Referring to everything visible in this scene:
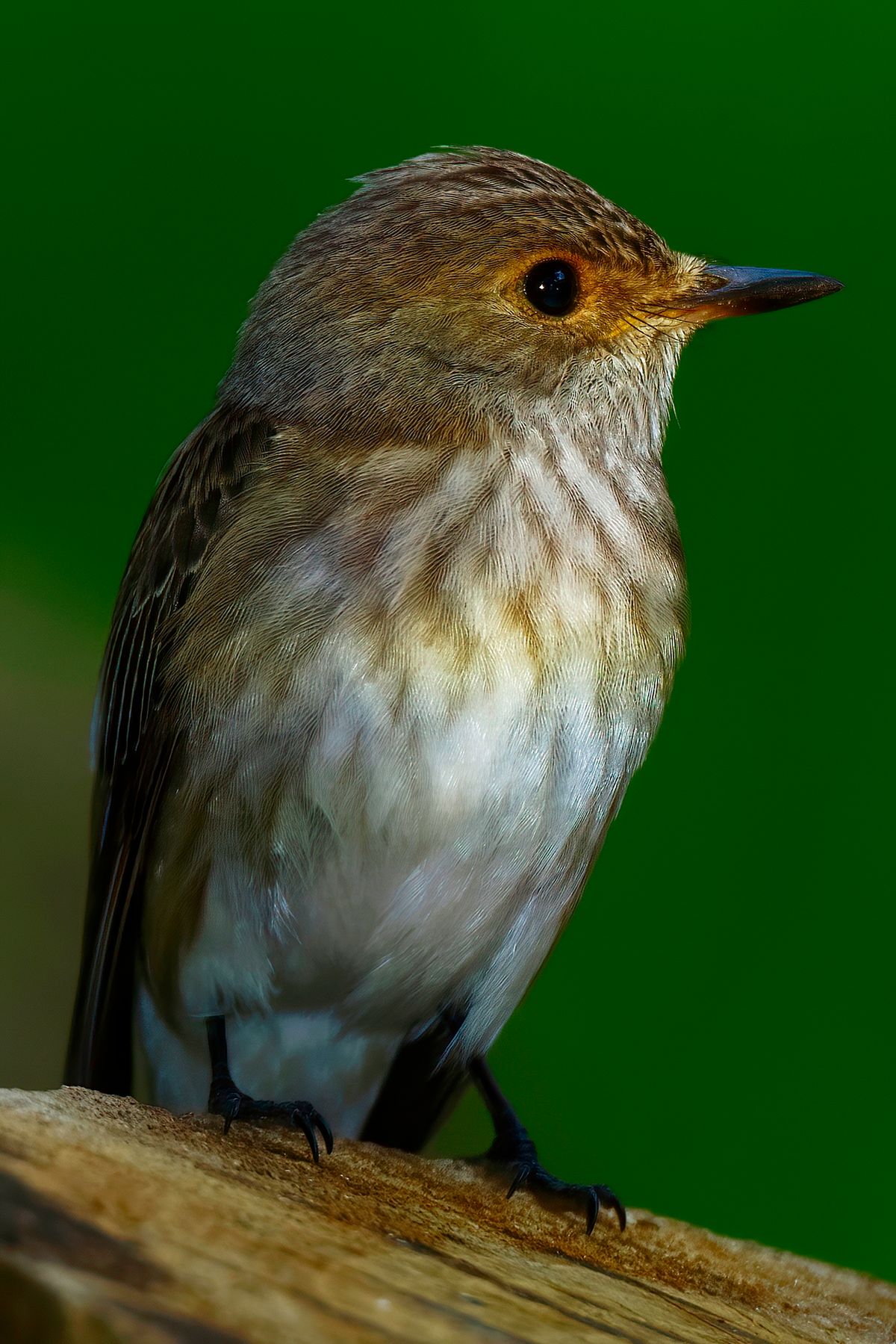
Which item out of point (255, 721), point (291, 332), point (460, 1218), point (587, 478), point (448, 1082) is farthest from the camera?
point (448, 1082)

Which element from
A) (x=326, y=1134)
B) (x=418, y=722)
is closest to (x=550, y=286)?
(x=418, y=722)

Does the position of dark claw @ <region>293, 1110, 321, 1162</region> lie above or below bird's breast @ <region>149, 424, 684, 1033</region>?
below

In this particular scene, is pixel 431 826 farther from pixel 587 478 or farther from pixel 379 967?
pixel 587 478

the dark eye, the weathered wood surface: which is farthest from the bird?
the weathered wood surface

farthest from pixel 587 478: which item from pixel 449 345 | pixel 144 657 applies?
pixel 144 657

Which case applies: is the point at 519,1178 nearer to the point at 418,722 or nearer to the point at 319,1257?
the point at 418,722

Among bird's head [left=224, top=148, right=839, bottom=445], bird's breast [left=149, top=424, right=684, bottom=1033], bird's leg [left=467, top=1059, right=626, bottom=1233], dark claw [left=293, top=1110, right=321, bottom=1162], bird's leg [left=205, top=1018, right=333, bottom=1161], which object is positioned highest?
bird's head [left=224, top=148, right=839, bottom=445]

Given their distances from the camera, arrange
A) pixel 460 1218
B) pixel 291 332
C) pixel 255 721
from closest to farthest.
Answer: pixel 460 1218
pixel 255 721
pixel 291 332

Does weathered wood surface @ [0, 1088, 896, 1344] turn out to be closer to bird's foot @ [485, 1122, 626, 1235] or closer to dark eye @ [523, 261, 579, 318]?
bird's foot @ [485, 1122, 626, 1235]

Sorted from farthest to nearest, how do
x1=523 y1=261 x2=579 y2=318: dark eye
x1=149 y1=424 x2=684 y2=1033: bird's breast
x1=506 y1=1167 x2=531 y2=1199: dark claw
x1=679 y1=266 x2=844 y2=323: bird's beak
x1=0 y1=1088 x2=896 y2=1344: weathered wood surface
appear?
x1=679 y1=266 x2=844 y2=323: bird's beak, x1=523 y1=261 x2=579 y2=318: dark eye, x1=506 y1=1167 x2=531 y2=1199: dark claw, x1=149 y1=424 x2=684 y2=1033: bird's breast, x1=0 y1=1088 x2=896 y2=1344: weathered wood surface
